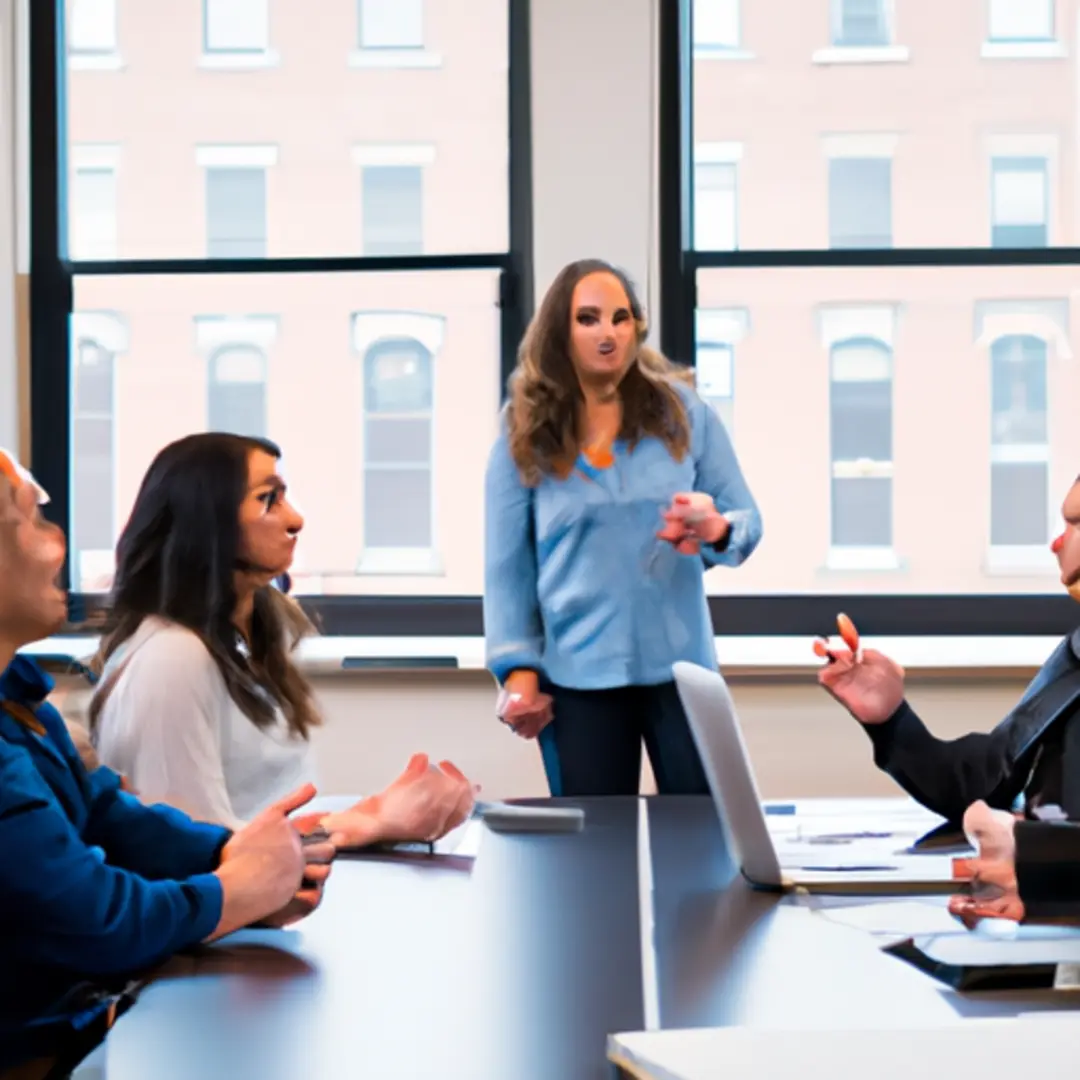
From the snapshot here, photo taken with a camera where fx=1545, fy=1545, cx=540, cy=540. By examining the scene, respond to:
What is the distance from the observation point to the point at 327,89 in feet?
13.4

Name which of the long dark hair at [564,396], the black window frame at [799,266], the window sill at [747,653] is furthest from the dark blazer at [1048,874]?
the black window frame at [799,266]

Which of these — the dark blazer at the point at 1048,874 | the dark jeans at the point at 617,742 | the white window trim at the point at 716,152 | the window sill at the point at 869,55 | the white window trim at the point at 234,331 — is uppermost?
the window sill at the point at 869,55

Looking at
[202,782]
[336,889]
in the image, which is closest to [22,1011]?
[336,889]

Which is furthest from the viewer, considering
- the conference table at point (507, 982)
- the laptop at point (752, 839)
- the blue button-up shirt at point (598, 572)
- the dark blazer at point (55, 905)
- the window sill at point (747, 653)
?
the window sill at point (747, 653)

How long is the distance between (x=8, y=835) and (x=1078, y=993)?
0.80 m

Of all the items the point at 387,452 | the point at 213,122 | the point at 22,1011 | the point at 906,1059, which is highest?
the point at 213,122

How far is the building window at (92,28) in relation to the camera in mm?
4113

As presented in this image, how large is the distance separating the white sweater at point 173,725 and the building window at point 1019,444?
257 centimetres

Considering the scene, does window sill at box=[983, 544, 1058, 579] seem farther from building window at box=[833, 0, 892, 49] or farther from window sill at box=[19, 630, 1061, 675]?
building window at box=[833, 0, 892, 49]

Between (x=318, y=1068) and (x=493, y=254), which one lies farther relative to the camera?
(x=493, y=254)

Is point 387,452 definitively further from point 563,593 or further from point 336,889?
point 336,889

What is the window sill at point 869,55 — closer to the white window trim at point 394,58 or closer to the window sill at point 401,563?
the white window trim at point 394,58

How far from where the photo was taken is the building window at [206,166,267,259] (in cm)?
411

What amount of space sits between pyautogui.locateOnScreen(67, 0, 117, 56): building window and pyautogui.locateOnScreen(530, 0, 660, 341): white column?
45.9 inches
